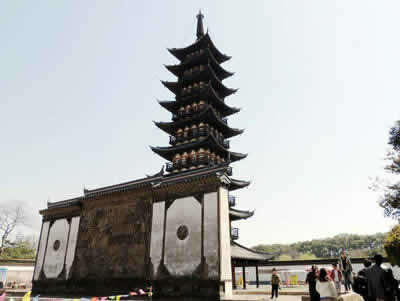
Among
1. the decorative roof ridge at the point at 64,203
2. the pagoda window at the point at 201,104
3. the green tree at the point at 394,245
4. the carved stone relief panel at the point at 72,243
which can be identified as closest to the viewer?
the green tree at the point at 394,245

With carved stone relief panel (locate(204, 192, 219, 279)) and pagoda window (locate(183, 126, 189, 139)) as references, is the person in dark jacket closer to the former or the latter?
carved stone relief panel (locate(204, 192, 219, 279))

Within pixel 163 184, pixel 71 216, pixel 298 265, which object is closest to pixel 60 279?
pixel 71 216

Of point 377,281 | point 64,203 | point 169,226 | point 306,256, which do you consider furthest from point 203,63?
point 306,256

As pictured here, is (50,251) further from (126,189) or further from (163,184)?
(163,184)

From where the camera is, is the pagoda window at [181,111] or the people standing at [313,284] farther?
the pagoda window at [181,111]

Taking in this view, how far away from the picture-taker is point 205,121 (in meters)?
23.0

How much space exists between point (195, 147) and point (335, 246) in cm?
6710

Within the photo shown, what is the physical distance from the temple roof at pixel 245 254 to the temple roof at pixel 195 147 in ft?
21.7

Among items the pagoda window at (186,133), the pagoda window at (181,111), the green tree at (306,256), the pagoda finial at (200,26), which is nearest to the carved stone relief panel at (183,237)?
the pagoda window at (186,133)

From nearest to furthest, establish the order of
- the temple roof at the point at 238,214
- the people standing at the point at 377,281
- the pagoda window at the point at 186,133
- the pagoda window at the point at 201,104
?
the people standing at the point at 377,281 → the temple roof at the point at 238,214 → the pagoda window at the point at 186,133 → the pagoda window at the point at 201,104

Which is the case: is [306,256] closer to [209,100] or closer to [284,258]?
[284,258]

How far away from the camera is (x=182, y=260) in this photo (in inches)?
581

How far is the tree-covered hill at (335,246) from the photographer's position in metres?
72.8

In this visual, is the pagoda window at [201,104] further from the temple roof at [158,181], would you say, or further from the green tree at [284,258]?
the green tree at [284,258]
